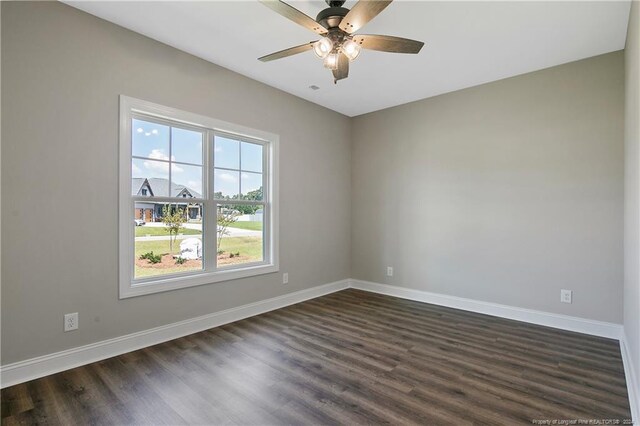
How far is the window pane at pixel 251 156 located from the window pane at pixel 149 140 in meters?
0.94

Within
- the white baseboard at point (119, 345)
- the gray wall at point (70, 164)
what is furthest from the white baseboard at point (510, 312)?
the gray wall at point (70, 164)

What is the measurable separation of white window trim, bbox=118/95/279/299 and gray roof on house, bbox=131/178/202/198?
0.13 metres

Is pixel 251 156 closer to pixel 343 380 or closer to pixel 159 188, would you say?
pixel 159 188

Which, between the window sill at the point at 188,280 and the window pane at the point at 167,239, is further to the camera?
the window pane at the point at 167,239

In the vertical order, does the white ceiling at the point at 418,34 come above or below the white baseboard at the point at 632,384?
above

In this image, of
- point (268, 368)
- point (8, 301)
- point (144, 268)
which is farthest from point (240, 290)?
point (8, 301)

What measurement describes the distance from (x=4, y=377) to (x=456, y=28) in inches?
172

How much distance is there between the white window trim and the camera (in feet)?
9.16

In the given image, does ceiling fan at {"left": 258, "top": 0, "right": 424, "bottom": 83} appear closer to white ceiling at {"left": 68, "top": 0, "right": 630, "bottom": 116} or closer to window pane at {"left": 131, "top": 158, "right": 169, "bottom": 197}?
white ceiling at {"left": 68, "top": 0, "right": 630, "bottom": 116}

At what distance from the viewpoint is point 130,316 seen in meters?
2.84

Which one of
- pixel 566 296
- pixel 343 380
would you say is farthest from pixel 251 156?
pixel 566 296

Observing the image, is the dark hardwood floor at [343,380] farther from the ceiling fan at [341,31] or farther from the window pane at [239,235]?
the ceiling fan at [341,31]

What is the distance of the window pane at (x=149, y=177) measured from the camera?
9.77ft

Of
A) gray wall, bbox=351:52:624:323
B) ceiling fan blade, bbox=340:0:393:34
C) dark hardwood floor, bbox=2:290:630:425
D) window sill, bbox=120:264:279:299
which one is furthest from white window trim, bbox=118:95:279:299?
ceiling fan blade, bbox=340:0:393:34
